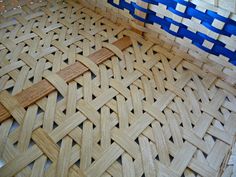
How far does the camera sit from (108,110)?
525 millimetres

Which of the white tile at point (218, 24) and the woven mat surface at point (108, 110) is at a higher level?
the white tile at point (218, 24)

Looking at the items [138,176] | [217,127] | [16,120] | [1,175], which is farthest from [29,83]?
[217,127]

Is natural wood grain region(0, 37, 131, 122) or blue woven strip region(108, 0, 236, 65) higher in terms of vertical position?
blue woven strip region(108, 0, 236, 65)

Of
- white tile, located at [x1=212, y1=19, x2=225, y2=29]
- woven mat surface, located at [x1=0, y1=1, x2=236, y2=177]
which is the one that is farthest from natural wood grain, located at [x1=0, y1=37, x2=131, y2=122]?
white tile, located at [x1=212, y1=19, x2=225, y2=29]

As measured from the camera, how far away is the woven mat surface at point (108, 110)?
447mm

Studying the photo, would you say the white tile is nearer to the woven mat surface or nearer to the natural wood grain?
the woven mat surface

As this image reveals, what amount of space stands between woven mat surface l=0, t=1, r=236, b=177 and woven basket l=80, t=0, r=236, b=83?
35 millimetres

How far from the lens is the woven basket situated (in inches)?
20.4

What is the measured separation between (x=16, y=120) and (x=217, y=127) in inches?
17.3

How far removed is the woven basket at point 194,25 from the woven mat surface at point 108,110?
1.4 inches

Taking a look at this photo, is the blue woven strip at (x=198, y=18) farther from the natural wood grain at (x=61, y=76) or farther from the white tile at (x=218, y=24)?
the natural wood grain at (x=61, y=76)

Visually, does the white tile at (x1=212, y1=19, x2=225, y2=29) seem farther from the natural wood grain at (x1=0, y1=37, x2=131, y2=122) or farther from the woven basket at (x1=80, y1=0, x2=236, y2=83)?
the natural wood grain at (x1=0, y1=37, x2=131, y2=122)

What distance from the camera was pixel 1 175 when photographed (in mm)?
409

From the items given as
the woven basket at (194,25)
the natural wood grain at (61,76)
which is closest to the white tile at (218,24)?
the woven basket at (194,25)
